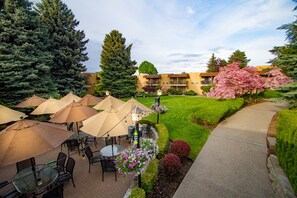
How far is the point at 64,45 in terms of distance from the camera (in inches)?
688

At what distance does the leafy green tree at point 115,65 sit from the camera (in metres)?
24.4

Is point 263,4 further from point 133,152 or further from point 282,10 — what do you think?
point 133,152

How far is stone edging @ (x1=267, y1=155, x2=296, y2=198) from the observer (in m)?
3.85

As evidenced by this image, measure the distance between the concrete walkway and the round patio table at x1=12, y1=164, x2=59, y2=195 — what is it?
4089 millimetres

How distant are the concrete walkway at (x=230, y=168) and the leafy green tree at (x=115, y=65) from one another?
1845 centimetres

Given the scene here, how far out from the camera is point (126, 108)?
769cm

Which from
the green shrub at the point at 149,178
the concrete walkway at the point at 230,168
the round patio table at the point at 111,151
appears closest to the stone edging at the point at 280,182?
the concrete walkway at the point at 230,168

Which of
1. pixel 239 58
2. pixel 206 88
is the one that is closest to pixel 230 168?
pixel 206 88

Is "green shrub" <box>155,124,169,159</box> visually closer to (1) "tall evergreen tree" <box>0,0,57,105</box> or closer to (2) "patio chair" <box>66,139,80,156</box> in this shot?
(2) "patio chair" <box>66,139,80,156</box>

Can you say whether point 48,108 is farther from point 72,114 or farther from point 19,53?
point 19,53

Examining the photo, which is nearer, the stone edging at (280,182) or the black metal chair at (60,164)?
the stone edging at (280,182)

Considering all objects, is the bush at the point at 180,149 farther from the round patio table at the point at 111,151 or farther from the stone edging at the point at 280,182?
the stone edging at the point at 280,182

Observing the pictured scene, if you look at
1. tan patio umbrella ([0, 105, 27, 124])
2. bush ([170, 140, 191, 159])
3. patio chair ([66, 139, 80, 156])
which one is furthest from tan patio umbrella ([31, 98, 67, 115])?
bush ([170, 140, 191, 159])

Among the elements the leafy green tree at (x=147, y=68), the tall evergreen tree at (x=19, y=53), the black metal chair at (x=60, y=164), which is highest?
the leafy green tree at (x=147, y=68)
